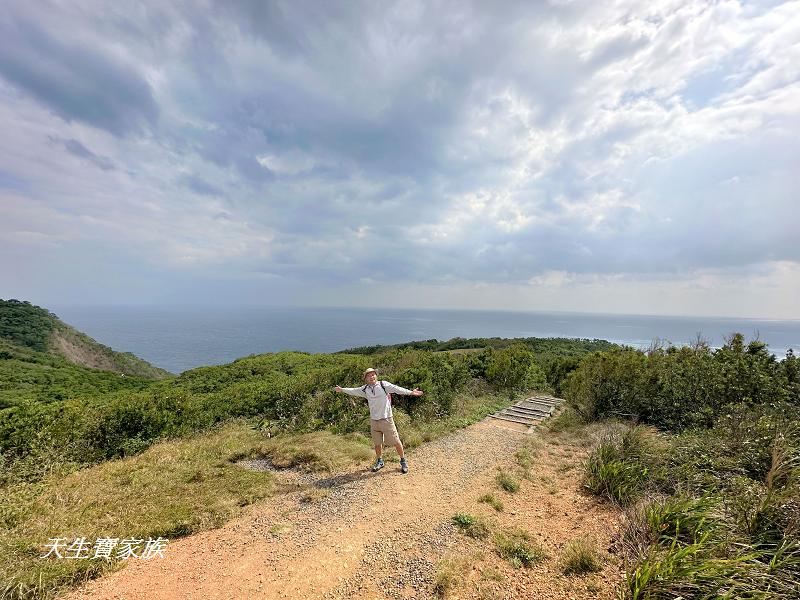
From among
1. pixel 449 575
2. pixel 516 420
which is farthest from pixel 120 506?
pixel 516 420

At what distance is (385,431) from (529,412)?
293 inches

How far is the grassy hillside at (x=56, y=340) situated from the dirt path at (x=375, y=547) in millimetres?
46800

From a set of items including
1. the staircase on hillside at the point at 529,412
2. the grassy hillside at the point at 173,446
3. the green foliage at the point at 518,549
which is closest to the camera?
the green foliage at the point at 518,549

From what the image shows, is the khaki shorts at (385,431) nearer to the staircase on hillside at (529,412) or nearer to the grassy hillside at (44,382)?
the staircase on hillside at (529,412)

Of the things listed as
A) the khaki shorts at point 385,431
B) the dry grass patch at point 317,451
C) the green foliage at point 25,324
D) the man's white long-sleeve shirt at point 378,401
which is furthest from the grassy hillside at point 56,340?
the man's white long-sleeve shirt at point 378,401

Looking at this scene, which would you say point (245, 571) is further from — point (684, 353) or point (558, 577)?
point (684, 353)

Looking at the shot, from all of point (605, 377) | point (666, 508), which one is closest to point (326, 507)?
point (666, 508)

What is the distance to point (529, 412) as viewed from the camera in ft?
39.2

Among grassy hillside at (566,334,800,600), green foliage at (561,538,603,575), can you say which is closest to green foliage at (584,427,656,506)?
grassy hillside at (566,334,800,600)

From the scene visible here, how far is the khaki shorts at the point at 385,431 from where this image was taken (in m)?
6.54

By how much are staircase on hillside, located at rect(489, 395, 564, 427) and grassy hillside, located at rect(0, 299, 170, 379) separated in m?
45.6

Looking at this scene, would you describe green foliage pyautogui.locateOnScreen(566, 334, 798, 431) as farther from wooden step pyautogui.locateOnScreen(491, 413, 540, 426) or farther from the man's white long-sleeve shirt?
the man's white long-sleeve shirt

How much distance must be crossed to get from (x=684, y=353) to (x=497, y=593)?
37.3 feet

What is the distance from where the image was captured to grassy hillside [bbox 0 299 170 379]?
4206 cm
